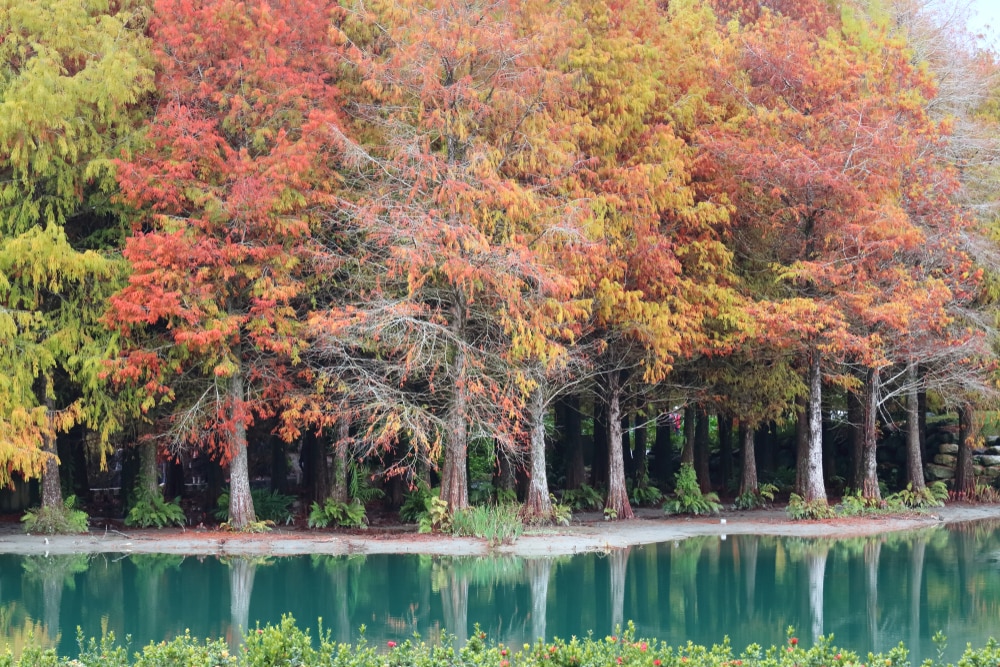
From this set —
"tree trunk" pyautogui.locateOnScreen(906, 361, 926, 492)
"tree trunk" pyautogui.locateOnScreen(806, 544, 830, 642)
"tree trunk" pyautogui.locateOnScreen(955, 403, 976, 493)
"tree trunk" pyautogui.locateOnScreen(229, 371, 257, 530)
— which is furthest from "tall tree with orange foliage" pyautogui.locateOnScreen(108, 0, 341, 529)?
"tree trunk" pyautogui.locateOnScreen(955, 403, 976, 493)

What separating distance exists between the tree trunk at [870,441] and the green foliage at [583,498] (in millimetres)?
6684

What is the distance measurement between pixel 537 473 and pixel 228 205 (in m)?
8.98

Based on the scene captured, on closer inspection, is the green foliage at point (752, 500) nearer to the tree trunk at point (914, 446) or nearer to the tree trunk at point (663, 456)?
the tree trunk at point (914, 446)

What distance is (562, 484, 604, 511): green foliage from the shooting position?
32156 millimetres

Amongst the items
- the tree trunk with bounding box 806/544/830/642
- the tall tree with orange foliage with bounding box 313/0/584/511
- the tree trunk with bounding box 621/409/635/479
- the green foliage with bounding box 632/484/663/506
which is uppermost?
the tall tree with orange foliage with bounding box 313/0/584/511

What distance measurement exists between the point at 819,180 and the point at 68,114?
52.4 ft

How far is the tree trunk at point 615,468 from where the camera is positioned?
2967 cm

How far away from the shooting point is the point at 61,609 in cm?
1706

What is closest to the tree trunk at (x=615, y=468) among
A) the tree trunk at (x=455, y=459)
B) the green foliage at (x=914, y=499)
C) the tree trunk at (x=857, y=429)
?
the tree trunk at (x=455, y=459)

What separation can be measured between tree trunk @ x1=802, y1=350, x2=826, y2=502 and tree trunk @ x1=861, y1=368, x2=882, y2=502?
1505 mm

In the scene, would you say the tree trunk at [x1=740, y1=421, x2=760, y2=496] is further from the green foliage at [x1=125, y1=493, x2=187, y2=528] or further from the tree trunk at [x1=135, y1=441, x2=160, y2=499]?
the tree trunk at [x1=135, y1=441, x2=160, y2=499]

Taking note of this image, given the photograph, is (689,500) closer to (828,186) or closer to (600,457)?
(600,457)

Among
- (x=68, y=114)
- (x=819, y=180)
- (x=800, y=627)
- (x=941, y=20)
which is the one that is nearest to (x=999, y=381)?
(x=819, y=180)

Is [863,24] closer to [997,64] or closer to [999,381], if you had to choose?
[997,64]
